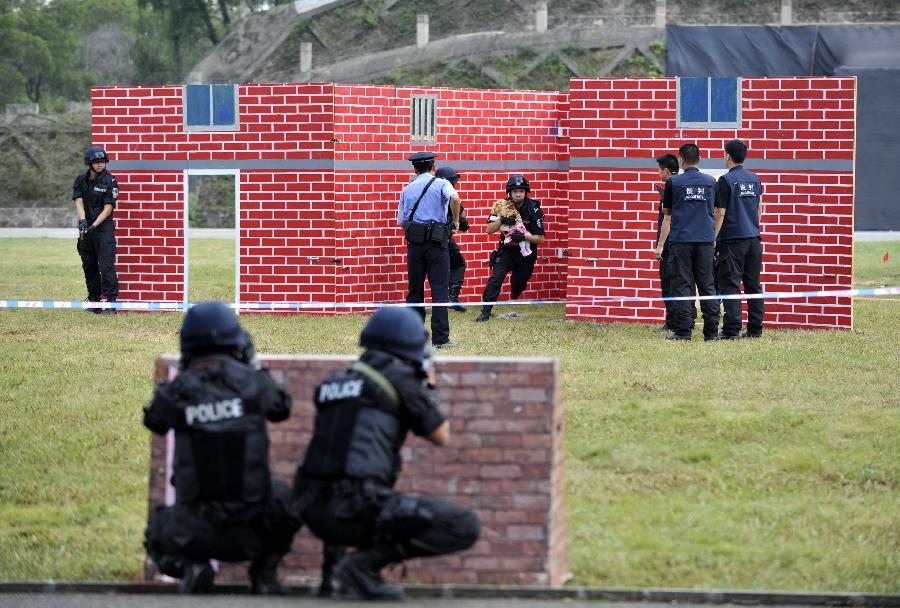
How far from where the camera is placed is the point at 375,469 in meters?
6.00

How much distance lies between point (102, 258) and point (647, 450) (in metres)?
9.71

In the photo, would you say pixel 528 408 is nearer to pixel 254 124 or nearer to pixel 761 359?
pixel 761 359

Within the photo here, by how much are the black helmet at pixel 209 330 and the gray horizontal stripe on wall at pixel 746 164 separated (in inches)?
416

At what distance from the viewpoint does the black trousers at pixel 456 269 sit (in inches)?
669

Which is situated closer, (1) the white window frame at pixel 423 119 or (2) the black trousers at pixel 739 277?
(2) the black trousers at pixel 739 277

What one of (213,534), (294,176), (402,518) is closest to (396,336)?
(402,518)

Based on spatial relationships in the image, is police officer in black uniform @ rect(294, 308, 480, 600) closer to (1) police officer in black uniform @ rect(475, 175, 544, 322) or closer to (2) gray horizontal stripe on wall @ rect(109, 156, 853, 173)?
(2) gray horizontal stripe on wall @ rect(109, 156, 853, 173)

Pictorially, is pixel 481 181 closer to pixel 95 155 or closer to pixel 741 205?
pixel 95 155

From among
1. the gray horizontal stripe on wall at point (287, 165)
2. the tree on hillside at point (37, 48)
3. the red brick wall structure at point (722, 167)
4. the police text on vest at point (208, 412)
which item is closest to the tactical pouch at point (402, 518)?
the police text on vest at point (208, 412)

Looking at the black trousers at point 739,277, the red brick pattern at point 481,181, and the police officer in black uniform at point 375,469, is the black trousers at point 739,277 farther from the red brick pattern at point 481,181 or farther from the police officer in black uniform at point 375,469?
the police officer in black uniform at point 375,469

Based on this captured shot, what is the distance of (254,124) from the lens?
17.4 metres

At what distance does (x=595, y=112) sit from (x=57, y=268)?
11504mm

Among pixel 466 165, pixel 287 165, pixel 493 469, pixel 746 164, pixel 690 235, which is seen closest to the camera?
pixel 493 469

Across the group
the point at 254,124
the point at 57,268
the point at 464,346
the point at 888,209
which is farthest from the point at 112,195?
the point at 888,209
